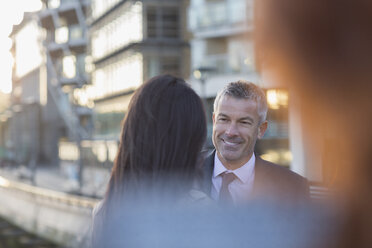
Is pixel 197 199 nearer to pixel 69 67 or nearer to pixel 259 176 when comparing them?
pixel 259 176

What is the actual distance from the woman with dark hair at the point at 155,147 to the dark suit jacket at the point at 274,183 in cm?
24

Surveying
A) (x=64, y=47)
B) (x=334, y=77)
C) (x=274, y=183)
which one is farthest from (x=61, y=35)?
(x=334, y=77)

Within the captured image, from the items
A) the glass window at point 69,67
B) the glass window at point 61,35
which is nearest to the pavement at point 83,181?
the glass window at point 69,67

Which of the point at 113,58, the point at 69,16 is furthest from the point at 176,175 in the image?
the point at 69,16

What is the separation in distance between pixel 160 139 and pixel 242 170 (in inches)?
23.6

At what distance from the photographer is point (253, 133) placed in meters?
2.03

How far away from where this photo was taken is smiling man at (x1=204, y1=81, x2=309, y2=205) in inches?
74.9

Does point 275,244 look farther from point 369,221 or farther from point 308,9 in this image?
point 308,9

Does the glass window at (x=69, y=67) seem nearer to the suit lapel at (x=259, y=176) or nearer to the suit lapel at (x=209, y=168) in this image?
the suit lapel at (x=209, y=168)

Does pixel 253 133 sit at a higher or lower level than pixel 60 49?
lower

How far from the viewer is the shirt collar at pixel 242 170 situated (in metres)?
2.06

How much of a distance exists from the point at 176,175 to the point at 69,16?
50.7 metres

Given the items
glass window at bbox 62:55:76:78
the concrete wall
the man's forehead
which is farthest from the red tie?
glass window at bbox 62:55:76:78

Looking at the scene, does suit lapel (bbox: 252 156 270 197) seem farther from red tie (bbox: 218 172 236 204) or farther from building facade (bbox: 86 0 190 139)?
building facade (bbox: 86 0 190 139)
